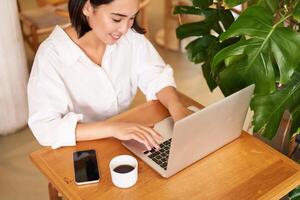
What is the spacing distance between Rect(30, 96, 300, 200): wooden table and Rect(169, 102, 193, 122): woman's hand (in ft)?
0.64

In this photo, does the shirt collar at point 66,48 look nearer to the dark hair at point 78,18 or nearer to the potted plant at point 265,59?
the dark hair at point 78,18

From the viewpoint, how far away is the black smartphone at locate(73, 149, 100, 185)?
4.07 feet

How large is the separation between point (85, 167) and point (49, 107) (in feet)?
0.90

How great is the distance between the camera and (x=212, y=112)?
3.80 feet

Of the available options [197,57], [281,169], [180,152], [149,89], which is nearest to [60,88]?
[149,89]

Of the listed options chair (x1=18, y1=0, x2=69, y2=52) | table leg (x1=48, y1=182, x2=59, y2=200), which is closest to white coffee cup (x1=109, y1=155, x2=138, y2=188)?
table leg (x1=48, y1=182, x2=59, y2=200)

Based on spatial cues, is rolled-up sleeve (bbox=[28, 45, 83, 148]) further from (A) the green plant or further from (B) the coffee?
(A) the green plant

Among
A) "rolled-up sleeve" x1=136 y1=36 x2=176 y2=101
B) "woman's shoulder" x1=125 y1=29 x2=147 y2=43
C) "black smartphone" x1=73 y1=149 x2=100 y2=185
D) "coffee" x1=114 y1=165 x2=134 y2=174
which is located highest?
"woman's shoulder" x1=125 y1=29 x2=147 y2=43

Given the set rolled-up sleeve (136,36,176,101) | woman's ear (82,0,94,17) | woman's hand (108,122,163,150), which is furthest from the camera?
rolled-up sleeve (136,36,176,101)

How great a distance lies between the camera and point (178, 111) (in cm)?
152

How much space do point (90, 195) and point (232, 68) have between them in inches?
23.1

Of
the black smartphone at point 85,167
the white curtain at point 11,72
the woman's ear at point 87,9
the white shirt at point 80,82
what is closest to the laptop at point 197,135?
the black smartphone at point 85,167

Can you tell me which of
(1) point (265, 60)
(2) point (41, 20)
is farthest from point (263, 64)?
(2) point (41, 20)

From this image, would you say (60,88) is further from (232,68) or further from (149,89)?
(232,68)
